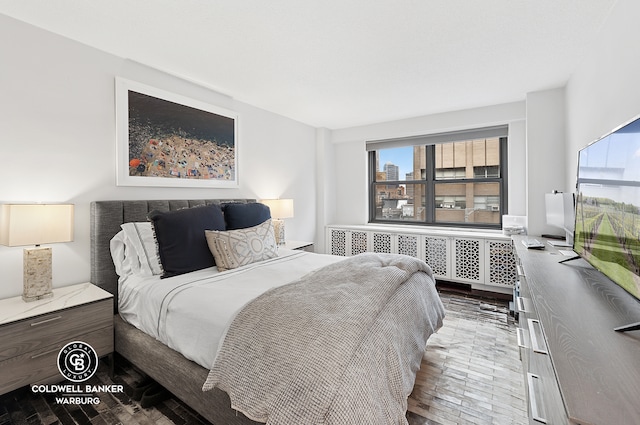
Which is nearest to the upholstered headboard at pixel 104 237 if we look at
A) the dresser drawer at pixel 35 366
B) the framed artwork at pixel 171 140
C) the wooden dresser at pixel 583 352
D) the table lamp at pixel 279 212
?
the framed artwork at pixel 171 140

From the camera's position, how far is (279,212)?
3709 mm

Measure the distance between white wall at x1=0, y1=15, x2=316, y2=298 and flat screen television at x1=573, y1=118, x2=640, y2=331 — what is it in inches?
123

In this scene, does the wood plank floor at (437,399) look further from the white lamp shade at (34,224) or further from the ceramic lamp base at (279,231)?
the ceramic lamp base at (279,231)

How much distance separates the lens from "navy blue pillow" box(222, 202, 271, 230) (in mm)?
2709

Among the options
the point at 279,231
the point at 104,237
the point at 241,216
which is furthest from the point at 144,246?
the point at 279,231

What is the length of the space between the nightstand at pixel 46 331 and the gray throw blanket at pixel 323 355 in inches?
46.3

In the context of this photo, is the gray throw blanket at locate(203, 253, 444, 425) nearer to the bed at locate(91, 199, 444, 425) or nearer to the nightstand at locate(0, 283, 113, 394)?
the bed at locate(91, 199, 444, 425)

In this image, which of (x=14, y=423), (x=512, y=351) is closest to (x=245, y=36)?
(x=14, y=423)

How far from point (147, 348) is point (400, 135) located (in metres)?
4.05

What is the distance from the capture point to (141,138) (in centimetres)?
252

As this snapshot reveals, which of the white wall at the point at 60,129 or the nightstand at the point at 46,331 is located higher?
the white wall at the point at 60,129

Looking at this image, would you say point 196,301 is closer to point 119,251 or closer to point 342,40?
point 119,251

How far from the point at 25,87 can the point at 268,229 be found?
78.4 inches

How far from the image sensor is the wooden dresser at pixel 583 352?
2.13 feet
